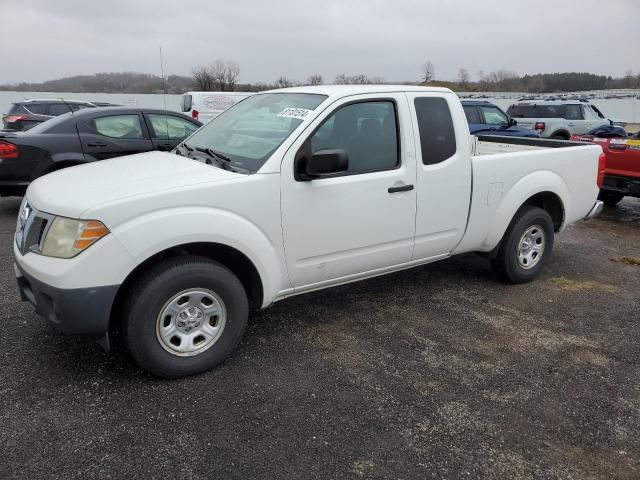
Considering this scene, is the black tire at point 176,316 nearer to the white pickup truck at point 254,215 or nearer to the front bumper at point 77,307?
the white pickup truck at point 254,215

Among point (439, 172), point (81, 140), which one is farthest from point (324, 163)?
point (81, 140)

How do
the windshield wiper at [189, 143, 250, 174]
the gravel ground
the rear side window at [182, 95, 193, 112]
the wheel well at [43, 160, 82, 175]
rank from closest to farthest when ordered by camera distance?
1. the gravel ground
2. the windshield wiper at [189, 143, 250, 174]
3. the wheel well at [43, 160, 82, 175]
4. the rear side window at [182, 95, 193, 112]

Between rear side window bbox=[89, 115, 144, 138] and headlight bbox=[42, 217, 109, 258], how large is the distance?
5.14 meters

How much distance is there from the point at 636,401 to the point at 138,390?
2.99 meters

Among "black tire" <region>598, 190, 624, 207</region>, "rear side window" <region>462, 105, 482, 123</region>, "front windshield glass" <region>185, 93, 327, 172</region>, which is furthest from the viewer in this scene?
"rear side window" <region>462, 105, 482, 123</region>

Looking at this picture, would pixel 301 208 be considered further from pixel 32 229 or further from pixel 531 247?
pixel 531 247

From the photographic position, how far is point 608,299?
4.78 metres

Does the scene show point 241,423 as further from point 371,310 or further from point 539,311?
point 539,311

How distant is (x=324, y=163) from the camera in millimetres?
3309

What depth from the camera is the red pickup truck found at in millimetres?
7617

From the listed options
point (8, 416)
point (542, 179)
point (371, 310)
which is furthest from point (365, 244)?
point (8, 416)

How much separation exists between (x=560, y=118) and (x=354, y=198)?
49.7 feet

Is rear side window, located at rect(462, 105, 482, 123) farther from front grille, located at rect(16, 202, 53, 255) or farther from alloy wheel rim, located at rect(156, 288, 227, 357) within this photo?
front grille, located at rect(16, 202, 53, 255)

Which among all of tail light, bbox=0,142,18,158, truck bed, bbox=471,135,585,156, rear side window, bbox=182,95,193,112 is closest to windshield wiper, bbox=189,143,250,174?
truck bed, bbox=471,135,585,156
